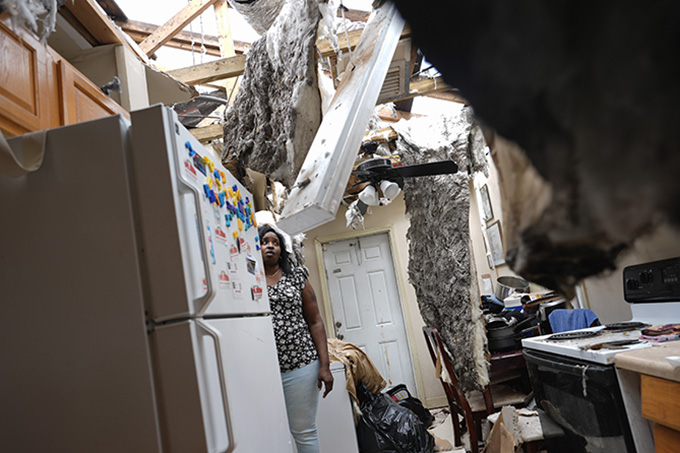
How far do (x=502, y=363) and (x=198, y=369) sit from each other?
2.51m

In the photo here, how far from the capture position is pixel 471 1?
188mm

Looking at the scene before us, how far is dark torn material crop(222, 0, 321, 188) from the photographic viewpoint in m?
1.80

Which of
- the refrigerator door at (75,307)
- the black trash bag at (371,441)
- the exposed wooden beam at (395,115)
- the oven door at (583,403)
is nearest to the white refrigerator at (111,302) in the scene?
the refrigerator door at (75,307)

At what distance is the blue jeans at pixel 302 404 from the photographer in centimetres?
209

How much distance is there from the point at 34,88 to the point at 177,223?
794 millimetres

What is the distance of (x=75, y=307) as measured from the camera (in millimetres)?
1137

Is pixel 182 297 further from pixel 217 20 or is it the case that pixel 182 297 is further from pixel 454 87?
pixel 217 20

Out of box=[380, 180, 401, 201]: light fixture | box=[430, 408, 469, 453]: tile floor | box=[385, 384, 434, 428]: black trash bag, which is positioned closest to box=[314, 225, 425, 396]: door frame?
box=[430, 408, 469, 453]: tile floor

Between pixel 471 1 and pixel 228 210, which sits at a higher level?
pixel 228 210

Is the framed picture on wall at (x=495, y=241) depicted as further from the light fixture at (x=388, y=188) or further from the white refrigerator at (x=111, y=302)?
the white refrigerator at (x=111, y=302)

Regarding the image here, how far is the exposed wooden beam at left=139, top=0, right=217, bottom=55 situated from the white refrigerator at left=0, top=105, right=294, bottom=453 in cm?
217

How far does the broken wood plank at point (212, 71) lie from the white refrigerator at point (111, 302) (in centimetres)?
143

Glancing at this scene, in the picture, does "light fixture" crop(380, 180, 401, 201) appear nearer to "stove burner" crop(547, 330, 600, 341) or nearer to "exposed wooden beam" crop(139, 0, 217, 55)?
"stove burner" crop(547, 330, 600, 341)

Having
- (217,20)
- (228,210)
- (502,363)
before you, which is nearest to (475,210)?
(502,363)
